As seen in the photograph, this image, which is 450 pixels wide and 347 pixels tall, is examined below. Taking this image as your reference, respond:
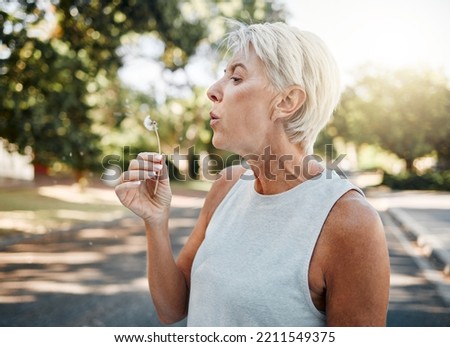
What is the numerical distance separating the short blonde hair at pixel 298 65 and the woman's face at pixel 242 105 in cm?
3

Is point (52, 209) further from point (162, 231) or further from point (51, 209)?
point (162, 231)

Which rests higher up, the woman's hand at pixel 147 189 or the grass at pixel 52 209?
the woman's hand at pixel 147 189

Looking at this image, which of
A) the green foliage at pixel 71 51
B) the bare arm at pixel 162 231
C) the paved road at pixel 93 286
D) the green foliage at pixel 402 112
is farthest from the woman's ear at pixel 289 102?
the green foliage at pixel 71 51

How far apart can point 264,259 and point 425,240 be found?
4.62 meters

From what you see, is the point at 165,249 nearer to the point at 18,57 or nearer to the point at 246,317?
the point at 246,317

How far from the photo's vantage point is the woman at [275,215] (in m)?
0.91

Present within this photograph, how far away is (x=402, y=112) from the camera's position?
4.32 metres

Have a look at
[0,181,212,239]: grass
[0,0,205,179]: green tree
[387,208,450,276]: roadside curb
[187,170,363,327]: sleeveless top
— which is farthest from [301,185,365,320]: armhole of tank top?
[0,181,212,239]: grass

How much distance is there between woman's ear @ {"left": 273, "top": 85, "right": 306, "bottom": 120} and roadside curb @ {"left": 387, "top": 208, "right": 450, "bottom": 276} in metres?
3.30

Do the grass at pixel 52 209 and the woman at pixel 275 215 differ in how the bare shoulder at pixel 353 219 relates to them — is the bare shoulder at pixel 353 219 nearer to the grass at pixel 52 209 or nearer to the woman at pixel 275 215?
the woman at pixel 275 215

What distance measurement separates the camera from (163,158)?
1114mm

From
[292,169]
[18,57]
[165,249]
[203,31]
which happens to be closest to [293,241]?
[292,169]

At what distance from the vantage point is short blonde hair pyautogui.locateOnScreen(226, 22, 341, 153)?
1.02m

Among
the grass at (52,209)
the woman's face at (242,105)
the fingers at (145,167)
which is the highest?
the woman's face at (242,105)
